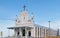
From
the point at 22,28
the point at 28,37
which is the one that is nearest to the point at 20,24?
the point at 22,28

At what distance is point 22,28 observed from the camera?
43.3m

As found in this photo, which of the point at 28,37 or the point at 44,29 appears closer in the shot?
the point at 28,37

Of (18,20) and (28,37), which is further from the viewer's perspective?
(18,20)

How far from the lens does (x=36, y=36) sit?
42656 millimetres

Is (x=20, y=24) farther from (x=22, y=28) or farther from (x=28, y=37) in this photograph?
(x=28, y=37)

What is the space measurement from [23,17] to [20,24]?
1921 millimetres

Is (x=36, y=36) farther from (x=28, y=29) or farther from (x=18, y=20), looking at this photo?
(x=18, y=20)

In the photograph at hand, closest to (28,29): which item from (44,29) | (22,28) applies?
(22,28)

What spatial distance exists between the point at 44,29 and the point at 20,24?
6225 mm

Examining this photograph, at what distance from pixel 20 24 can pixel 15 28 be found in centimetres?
159

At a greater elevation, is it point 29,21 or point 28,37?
point 29,21

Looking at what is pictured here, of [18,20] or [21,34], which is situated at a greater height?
[18,20]

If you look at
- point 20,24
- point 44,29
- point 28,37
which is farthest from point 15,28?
point 44,29

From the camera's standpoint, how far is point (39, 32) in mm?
43219
